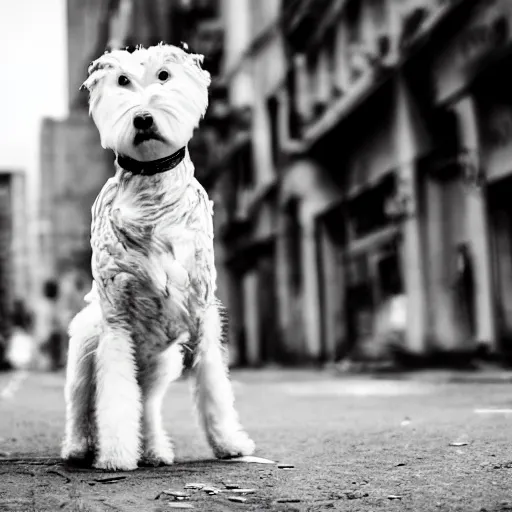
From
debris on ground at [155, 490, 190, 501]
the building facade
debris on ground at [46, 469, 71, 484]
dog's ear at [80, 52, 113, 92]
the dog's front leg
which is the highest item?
the building facade

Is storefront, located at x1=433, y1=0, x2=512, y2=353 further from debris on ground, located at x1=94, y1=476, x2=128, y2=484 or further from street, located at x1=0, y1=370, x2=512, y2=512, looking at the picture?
debris on ground, located at x1=94, y1=476, x2=128, y2=484

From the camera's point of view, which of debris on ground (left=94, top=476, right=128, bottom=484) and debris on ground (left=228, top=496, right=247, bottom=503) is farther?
debris on ground (left=94, top=476, right=128, bottom=484)

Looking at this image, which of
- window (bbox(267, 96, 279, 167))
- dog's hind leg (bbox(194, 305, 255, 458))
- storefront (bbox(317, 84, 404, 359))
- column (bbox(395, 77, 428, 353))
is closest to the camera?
dog's hind leg (bbox(194, 305, 255, 458))

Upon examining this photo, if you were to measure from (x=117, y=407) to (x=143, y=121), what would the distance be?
44.5 inches

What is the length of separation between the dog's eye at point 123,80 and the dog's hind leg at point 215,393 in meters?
1.02

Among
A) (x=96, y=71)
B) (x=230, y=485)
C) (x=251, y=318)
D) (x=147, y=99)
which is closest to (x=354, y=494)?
(x=230, y=485)

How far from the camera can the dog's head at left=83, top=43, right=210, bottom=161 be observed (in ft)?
13.7

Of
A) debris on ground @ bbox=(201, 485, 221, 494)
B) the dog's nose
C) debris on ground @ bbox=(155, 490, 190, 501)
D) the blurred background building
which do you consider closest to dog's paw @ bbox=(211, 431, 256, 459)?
debris on ground @ bbox=(201, 485, 221, 494)

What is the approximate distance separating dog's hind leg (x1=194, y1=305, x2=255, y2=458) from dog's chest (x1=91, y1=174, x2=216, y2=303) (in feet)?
0.88

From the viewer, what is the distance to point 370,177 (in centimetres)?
1684

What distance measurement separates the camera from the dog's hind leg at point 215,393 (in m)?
4.65

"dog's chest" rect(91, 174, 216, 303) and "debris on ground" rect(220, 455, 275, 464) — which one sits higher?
"dog's chest" rect(91, 174, 216, 303)

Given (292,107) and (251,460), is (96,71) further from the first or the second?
(292,107)

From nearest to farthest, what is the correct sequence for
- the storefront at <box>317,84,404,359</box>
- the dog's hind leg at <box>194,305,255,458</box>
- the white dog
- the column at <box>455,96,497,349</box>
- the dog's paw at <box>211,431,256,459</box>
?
the white dog → the dog's hind leg at <box>194,305,255,458</box> → the dog's paw at <box>211,431,256,459</box> → the column at <box>455,96,497,349</box> → the storefront at <box>317,84,404,359</box>
